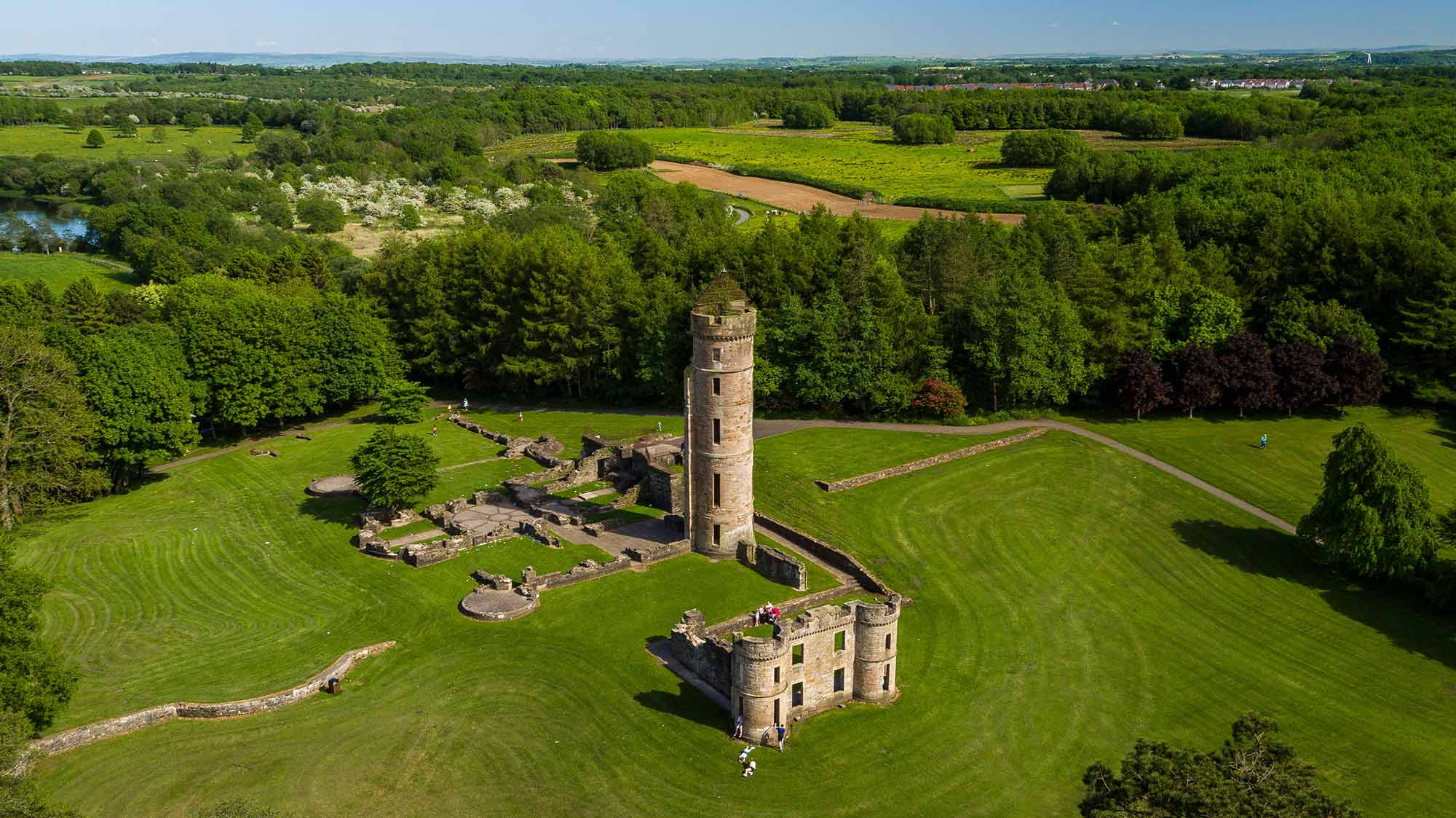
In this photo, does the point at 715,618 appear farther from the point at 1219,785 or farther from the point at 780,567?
the point at 1219,785

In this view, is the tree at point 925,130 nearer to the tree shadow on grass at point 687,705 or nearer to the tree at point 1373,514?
the tree at point 1373,514

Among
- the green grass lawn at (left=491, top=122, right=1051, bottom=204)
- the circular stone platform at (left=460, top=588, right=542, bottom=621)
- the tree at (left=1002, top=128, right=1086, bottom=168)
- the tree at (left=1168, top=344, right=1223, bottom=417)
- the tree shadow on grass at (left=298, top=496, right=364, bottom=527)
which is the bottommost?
the tree shadow on grass at (left=298, top=496, right=364, bottom=527)

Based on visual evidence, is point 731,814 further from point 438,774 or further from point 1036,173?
point 1036,173

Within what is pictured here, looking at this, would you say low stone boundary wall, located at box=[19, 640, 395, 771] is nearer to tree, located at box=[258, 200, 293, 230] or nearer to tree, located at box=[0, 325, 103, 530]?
tree, located at box=[0, 325, 103, 530]

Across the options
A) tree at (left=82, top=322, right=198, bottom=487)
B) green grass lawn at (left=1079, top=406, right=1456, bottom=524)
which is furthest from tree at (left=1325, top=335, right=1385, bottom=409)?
tree at (left=82, top=322, right=198, bottom=487)

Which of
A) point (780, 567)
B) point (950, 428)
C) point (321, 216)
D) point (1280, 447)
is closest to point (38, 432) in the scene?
point (780, 567)

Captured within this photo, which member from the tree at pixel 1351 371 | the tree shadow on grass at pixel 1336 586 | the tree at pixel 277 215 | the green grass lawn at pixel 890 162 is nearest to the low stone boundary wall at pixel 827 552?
the tree shadow on grass at pixel 1336 586
